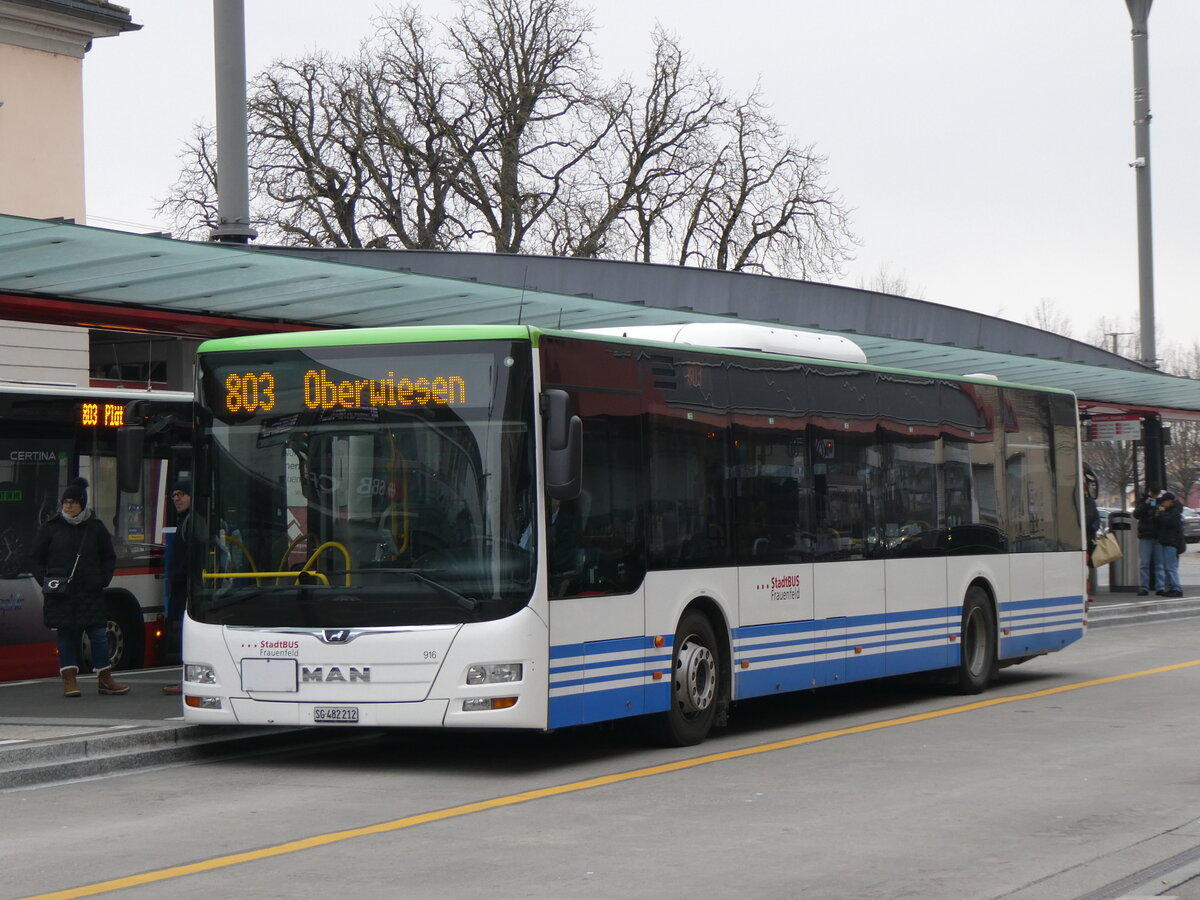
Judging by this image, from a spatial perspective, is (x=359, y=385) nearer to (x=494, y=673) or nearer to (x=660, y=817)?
(x=494, y=673)

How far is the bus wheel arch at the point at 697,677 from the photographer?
12008 millimetres

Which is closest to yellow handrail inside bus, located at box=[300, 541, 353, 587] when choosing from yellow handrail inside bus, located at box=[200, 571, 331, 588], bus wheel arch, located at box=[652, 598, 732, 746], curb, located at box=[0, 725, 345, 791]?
yellow handrail inside bus, located at box=[200, 571, 331, 588]

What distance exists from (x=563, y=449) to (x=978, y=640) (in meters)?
7.02

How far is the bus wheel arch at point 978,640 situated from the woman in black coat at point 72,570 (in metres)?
7.38

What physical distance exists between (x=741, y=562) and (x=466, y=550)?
9.14 feet

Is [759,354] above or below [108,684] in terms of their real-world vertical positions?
above

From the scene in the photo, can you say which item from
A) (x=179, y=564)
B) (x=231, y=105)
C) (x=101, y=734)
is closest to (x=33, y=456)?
(x=179, y=564)

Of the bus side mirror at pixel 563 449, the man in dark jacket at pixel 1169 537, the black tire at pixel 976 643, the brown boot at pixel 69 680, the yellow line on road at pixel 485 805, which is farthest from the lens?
the man in dark jacket at pixel 1169 537

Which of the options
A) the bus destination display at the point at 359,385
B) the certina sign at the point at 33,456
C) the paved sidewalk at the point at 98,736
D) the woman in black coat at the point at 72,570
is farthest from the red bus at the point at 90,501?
the bus destination display at the point at 359,385

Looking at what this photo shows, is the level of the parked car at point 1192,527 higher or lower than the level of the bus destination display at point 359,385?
lower

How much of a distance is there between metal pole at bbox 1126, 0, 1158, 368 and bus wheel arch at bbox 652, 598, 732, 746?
1813cm

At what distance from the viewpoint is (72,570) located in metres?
13.7

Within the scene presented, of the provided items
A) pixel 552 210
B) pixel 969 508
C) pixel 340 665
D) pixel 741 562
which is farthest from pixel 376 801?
pixel 552 210

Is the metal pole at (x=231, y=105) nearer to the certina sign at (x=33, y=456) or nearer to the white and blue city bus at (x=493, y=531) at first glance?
the certina sign at (x=33, y=456)
